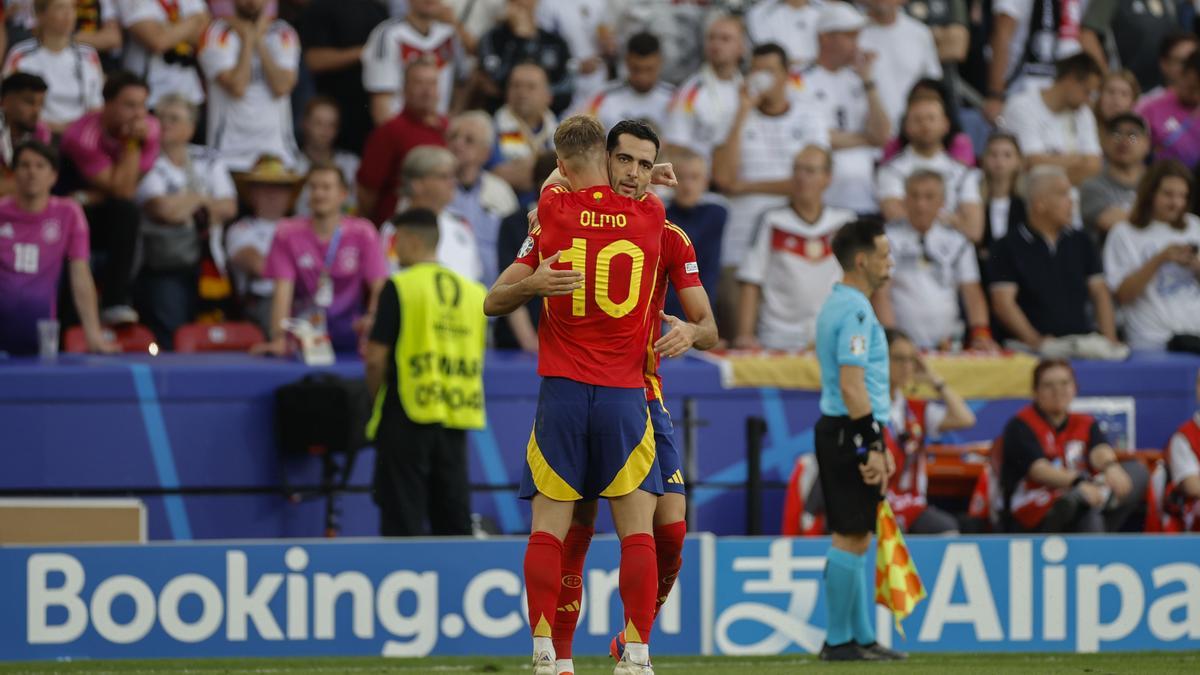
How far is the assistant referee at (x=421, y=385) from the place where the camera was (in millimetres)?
9570

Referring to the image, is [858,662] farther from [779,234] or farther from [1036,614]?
[779,234]

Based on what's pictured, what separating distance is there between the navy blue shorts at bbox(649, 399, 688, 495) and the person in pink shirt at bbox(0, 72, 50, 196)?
5878 mm

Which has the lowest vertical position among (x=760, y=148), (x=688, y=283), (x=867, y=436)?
(x=867, y=436)

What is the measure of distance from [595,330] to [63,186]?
20.8 ft

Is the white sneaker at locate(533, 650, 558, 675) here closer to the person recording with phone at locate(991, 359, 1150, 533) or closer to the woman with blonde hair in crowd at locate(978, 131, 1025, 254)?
the person recording with phone at locate(991, 359, 1150, 533)

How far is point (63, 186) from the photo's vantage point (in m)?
11.8

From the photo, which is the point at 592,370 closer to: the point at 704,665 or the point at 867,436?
the point at 867,436

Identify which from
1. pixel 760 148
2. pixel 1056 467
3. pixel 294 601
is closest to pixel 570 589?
pixel 294 601

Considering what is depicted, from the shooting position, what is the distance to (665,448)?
7.05 m

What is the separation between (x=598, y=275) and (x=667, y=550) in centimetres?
130

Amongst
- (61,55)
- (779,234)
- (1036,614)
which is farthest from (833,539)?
(61,55)

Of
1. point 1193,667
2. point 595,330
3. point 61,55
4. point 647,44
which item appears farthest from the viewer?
point 647,44

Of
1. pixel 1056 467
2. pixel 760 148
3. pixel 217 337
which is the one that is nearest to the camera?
pixel 1056 467

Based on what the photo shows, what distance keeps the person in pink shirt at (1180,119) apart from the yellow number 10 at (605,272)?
8.90 metres
